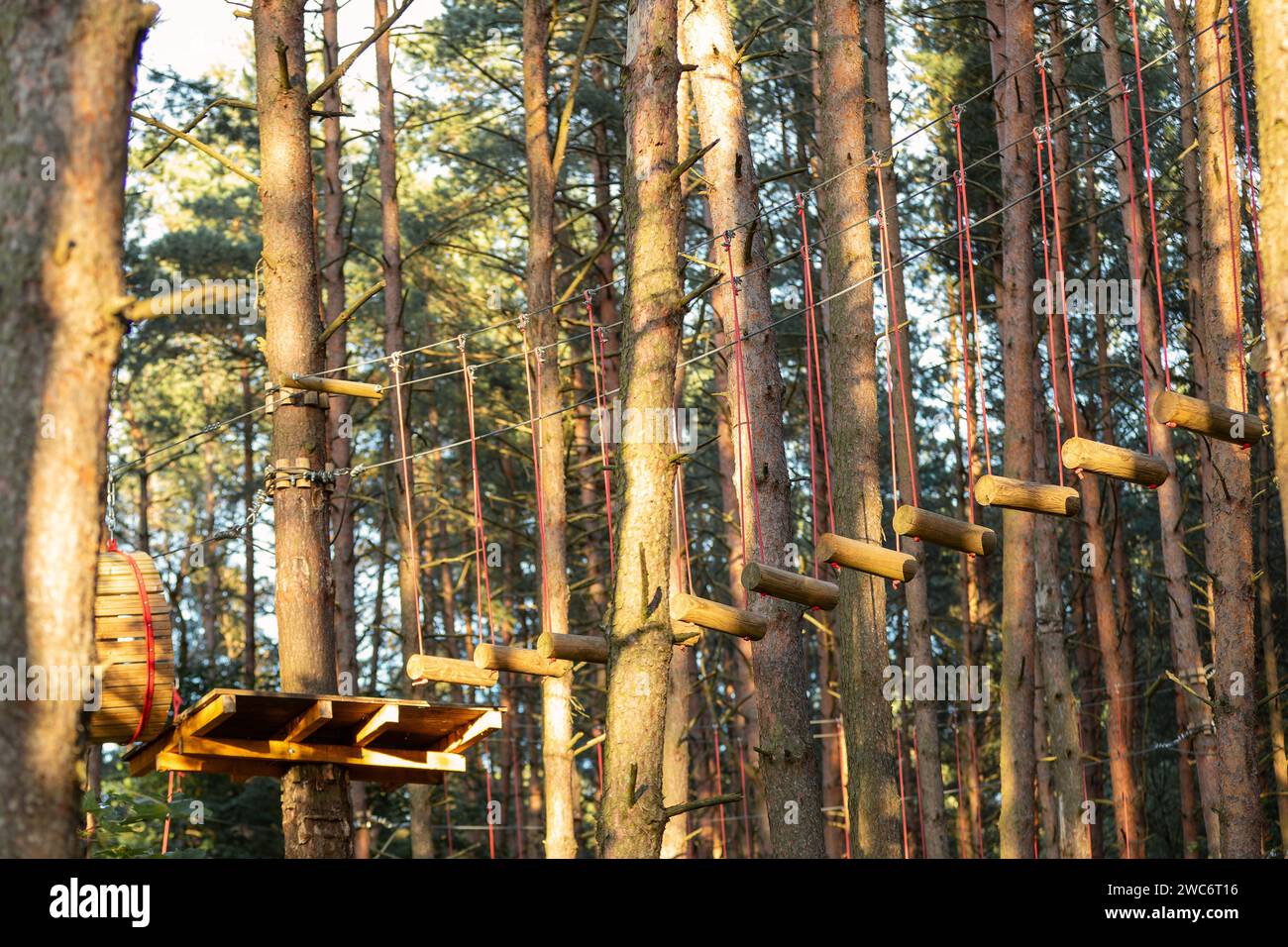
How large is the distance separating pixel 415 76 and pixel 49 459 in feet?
52.5

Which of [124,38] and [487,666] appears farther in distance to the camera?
[487,666]

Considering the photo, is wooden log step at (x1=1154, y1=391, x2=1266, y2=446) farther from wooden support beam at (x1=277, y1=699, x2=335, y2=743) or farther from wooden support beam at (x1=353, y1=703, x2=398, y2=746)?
wooden support beam at (x1=277, y1=699, x2=335, y2=743)

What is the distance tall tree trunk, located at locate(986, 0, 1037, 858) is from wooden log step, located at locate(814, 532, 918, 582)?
486cm

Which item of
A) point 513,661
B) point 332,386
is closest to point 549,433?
point 513,661

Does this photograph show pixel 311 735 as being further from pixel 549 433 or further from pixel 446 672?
pixel 549 433

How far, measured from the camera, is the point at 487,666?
7645 mm

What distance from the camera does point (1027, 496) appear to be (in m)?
6.45

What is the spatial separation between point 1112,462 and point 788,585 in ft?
4.64

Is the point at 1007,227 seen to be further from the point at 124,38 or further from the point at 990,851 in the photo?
the point at 990,851

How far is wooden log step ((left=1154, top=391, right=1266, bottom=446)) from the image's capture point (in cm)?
576

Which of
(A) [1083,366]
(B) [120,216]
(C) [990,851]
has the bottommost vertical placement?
(C) [990,851]

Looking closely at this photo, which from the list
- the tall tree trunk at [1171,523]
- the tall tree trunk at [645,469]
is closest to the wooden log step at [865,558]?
the tall tree trunk at [645,469]

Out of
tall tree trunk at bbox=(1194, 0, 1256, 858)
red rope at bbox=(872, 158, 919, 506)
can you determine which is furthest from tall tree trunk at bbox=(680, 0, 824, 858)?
tall tree trunk at bbox=(1194, 0, 1256, 858)
